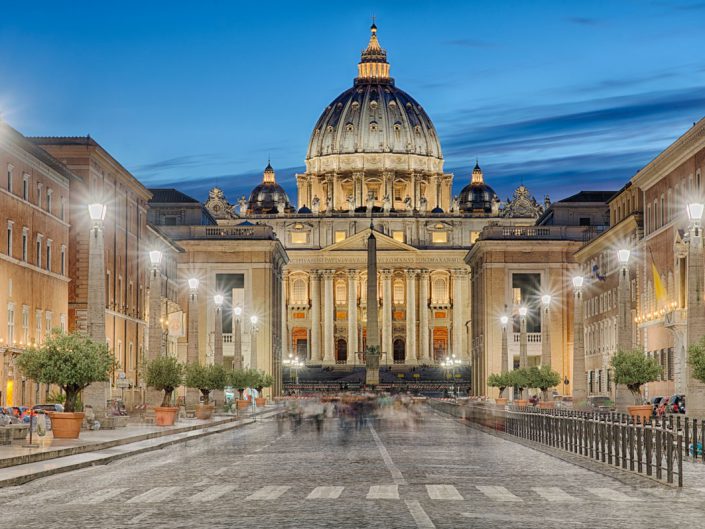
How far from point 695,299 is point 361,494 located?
20.3 meters

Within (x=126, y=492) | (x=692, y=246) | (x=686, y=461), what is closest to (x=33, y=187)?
(x=692, y=246)

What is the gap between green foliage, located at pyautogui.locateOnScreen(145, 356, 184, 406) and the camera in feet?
203

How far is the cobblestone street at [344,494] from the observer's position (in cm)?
1758

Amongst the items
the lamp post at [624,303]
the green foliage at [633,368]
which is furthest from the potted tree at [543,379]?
the green foliage at [633,368]

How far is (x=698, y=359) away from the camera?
38.2 metres

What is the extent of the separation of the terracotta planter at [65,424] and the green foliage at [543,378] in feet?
171

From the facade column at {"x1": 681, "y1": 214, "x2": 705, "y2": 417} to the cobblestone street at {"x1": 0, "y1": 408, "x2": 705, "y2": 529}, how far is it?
6060 mm

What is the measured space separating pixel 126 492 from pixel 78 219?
2453 inches

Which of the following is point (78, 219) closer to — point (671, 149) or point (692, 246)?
point (671, 149)

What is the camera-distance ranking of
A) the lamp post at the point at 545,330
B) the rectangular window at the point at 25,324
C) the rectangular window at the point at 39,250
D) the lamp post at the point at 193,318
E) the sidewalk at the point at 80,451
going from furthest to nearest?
1. the lamp post at the point at 545,330
2. the rectangular window at the point at 39,250
3. the rectangular window at the point at 25,324
4. the lamp post at the point at 193,318
5. the sidewalk at the point at 80,451

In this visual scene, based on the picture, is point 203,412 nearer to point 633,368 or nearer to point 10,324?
point 10,324

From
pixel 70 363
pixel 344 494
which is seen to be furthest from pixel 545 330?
pixel 344 494

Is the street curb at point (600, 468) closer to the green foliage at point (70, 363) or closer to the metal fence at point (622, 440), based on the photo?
the metal fence at point (622, 440)

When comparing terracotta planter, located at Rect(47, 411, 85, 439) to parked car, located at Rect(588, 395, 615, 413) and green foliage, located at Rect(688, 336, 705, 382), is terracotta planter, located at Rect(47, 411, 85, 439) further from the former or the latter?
parked car, located at Rect(588, 395, 615, 413)
